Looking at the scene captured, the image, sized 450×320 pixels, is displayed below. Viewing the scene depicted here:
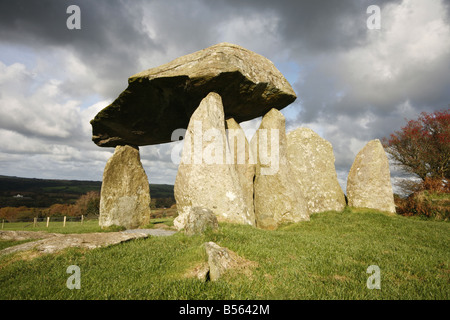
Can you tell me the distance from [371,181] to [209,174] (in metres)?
10.00

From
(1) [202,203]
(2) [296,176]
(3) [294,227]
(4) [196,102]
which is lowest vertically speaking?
(3) [294,227]

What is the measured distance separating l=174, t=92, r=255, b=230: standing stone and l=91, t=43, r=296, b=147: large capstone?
3.37 feet

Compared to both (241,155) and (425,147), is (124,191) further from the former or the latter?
(425,147)

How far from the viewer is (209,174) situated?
32.7ft

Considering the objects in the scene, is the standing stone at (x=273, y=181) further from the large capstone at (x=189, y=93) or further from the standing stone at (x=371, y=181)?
the standing stone at (x=371, y=181)

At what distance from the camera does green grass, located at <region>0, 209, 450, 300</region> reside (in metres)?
3.83

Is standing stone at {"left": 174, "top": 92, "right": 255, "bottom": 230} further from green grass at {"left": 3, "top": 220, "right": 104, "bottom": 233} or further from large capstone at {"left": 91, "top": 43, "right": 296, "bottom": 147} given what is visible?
green grass at {"left": 3, "top": 220, "right": 104, "bottom": 233}

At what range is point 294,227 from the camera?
10.9 metres

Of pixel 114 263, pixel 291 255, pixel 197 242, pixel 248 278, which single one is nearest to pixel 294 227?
pixel 291 255

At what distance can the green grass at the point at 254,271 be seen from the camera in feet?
12.6

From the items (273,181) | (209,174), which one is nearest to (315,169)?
(273,181)

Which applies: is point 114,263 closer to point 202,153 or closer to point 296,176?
point 202,153
